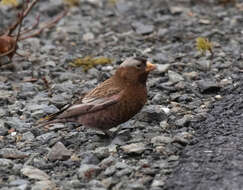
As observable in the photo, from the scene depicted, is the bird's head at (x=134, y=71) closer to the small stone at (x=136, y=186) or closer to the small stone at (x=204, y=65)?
the small stone at (x=136, y=186)

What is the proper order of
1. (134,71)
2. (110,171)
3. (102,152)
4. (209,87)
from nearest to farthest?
(110,171) < (102,152) < (134,71) < (209,87)

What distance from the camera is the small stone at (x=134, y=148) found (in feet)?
16.6

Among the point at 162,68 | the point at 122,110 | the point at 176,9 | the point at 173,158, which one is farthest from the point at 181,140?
the point at 176,9

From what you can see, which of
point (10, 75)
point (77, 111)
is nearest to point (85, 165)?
point (77, 111)

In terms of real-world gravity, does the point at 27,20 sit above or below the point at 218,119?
above

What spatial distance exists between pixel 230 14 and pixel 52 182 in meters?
5.83

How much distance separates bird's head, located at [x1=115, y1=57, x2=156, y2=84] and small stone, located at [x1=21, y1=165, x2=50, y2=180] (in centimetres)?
126

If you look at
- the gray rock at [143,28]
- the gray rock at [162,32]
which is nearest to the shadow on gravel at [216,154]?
the gray rock at [162,32]

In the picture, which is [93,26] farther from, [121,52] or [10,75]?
[10,75]

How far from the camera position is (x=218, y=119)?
18.7ft

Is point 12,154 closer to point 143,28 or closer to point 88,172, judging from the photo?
point 88,172

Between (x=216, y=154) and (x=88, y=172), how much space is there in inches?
43.8

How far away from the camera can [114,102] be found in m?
5.43

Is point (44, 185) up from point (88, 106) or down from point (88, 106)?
down
